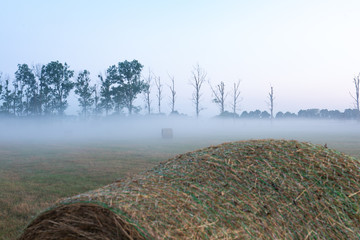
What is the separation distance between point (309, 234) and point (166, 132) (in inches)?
1411

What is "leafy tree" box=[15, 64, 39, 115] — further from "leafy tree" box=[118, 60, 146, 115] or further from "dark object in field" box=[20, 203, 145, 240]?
"dark object in field" box=[20, 203, 145, 240]

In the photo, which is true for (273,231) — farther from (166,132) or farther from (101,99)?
(101,99)

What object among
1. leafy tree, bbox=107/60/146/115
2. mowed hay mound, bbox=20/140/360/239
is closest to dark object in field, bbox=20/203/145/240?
mowed hay mound, bbox=20/140/360/239

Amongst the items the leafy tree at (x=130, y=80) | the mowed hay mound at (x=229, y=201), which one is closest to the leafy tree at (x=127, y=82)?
the leafy tree at (x=130, y=80)

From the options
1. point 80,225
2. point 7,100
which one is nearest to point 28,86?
point 7,100

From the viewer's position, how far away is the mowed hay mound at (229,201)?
94.5 inches

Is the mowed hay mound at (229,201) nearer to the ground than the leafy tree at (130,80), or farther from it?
nearer to the ground

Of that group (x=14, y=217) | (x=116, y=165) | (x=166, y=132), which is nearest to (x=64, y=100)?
(x=166, y=132)

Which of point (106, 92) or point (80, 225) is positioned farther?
point (106, 92)

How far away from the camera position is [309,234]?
9.18ft

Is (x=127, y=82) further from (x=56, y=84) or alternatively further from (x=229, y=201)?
(x=229, y=201)

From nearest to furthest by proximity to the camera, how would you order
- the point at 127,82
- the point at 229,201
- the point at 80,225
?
the point at 80,225 → the point at 229,201 → the point at 127,82

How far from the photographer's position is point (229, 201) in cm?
285

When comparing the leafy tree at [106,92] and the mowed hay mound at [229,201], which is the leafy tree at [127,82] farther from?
the mowed hay mound at [229,201]
